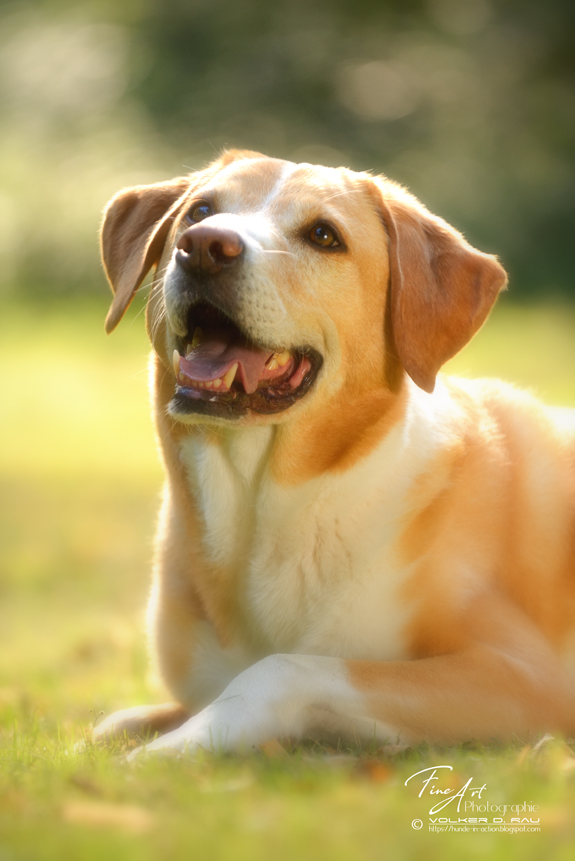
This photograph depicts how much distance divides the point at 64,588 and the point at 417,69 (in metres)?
22.2

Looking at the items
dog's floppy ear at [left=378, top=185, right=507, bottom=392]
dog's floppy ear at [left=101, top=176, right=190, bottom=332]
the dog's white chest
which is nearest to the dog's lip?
the dog's white chest

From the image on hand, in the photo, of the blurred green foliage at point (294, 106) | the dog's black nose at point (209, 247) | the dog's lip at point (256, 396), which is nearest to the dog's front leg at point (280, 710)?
the dog's lip at point (256, 396)

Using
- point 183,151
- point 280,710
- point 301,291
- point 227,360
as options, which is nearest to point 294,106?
point 183,151

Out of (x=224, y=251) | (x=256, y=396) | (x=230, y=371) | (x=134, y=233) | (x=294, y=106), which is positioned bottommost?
(x=256, y=396)

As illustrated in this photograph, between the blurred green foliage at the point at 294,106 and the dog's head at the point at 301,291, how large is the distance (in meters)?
16.0

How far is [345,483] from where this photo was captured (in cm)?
387

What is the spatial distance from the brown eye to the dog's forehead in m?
0.09

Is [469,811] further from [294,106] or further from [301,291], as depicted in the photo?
[294,106]

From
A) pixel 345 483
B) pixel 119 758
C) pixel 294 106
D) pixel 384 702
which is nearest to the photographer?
pixel 119 758

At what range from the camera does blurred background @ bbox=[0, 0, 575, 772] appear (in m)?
11.5

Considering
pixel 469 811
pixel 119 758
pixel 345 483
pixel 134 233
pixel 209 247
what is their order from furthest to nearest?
pixel 134 233 → pixel 345 483 → pixel 209 247 → pixel 119 758 → pixel 469 811

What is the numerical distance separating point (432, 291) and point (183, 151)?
20.1 meters

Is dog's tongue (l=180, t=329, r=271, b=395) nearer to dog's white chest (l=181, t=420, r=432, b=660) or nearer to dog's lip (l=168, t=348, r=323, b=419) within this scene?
dog's lip (l=168, t=348, r=323, b=419)

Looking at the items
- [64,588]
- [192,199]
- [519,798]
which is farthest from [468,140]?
[519,798]
